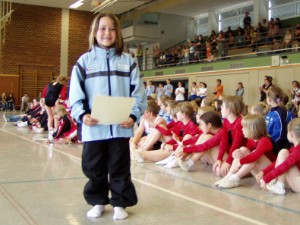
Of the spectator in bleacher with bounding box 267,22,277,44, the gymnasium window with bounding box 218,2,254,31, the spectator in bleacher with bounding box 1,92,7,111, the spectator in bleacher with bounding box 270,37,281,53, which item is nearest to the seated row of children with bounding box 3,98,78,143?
the spectator in bleacher with bounding box 270,37,281,53

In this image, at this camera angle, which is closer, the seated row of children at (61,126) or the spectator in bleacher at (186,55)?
the seated row of children at (61,126)

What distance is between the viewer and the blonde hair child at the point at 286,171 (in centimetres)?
343

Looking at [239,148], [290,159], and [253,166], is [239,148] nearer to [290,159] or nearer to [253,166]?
[253,166]

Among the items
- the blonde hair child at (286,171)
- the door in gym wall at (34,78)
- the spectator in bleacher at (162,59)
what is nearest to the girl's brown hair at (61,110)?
the blonde hair child at (286,171)

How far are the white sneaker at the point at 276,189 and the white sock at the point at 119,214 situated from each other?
5.21 feet

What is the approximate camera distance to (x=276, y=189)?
3.51m

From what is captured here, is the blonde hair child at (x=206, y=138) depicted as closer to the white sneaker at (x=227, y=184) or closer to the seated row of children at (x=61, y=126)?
the white sneaker at (x=227, y=184)

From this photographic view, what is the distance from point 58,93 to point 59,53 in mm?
18047

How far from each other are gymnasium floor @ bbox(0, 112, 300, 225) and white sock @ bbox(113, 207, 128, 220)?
0.05 metres

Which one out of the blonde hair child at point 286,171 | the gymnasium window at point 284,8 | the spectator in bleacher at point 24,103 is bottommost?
the blonde hair child at point 286,171

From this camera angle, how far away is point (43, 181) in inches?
149

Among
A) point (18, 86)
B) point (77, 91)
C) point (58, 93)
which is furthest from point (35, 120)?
point (18, 86)

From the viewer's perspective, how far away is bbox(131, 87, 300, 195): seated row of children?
3562 millimetres

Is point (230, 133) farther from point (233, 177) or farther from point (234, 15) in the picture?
point (234, 15)
